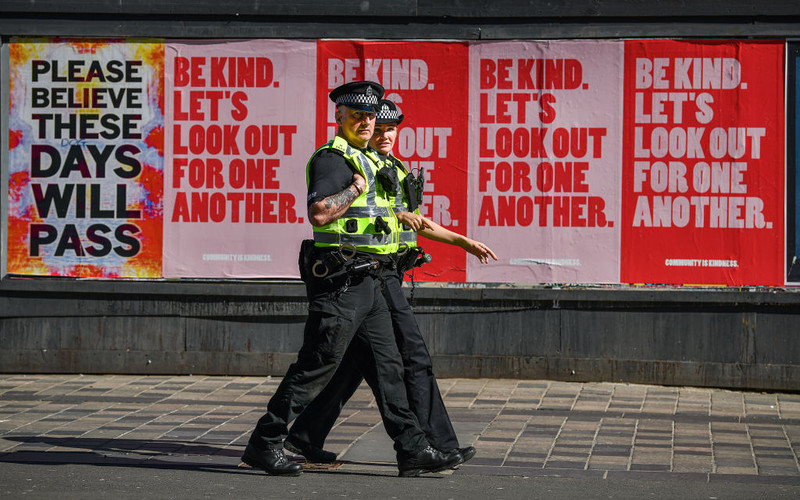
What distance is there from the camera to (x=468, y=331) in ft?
33.0

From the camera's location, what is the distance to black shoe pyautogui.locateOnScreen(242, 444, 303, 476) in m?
6.38

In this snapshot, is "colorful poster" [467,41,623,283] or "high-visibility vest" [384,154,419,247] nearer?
"high-visibility vest" [384,154,419,247]

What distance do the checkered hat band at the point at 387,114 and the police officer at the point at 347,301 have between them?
274mm

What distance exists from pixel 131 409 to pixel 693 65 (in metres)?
5.03

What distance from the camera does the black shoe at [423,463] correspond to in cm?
644

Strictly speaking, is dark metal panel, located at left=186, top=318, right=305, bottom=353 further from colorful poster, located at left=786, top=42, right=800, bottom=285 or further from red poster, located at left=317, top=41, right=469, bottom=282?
colorful poster, located at left=786, top=42, right=800, bottom=285

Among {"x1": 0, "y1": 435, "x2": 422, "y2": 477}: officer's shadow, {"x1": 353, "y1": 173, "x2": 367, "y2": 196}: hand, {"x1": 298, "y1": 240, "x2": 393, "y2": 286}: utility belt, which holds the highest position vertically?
{"x1": 353, "y1": 173, "x2": 367, "y2": 196}: hand

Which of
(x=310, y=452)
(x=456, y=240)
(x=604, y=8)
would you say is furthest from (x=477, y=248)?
(x=604, y=8)

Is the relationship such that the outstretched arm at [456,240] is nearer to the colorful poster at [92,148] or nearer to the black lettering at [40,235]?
the colorful poster at [92,148]

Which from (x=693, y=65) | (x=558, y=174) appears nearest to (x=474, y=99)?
(x=558, y=174)

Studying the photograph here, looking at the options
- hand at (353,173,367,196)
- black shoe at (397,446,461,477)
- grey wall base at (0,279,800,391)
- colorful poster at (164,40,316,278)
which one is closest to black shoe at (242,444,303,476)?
black shoe at (397,446,461,477)

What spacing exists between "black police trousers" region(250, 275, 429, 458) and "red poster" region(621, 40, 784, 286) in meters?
3.93

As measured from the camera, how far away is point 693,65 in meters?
9.84

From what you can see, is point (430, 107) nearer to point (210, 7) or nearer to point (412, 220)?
point (210, 7)
